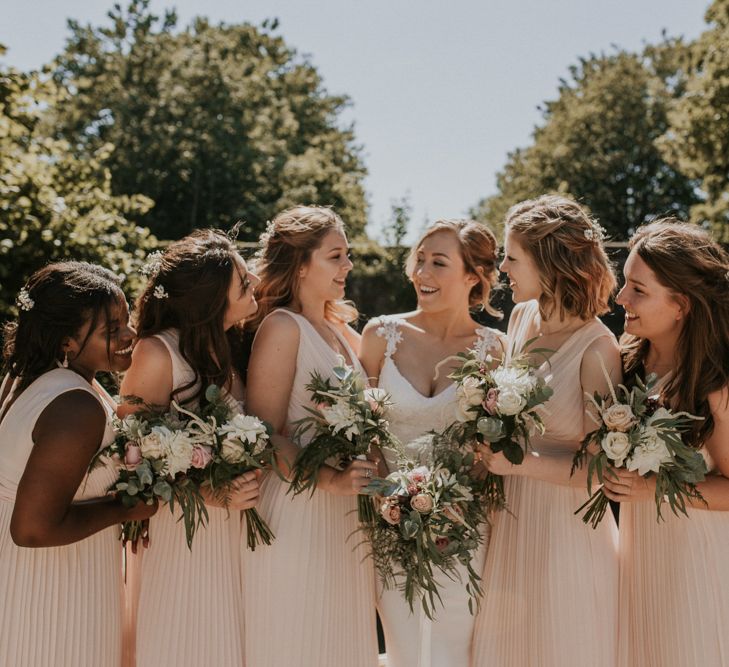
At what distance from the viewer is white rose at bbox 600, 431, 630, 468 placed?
363 cm

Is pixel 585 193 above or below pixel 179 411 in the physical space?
above

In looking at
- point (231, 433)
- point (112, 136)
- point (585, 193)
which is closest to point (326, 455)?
point (231, 433)

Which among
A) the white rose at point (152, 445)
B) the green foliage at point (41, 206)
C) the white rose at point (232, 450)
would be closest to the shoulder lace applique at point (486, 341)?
the white rose at point (232, 450)

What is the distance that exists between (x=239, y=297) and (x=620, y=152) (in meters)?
29.7

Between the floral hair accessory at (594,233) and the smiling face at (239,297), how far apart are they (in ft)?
5.86

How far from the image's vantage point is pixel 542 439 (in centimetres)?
432

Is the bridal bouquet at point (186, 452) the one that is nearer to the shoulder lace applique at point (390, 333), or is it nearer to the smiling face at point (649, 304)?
the shoulder lace applique at point (390, 333)

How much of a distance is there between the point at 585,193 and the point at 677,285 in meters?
28.5

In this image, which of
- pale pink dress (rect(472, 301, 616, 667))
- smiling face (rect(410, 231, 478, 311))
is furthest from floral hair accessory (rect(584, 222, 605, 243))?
smiling face (rect(410, 231, 478, 311))

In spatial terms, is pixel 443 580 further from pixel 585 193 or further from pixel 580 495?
pixel 585 193

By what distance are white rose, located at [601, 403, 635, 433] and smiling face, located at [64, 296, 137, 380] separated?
216 centimetres

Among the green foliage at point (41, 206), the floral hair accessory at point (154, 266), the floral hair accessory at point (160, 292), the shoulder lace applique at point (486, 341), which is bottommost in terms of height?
the shoulder lace applique at point (486, 341)

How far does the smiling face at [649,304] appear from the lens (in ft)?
13.2

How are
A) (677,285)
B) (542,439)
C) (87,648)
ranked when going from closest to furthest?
(87,648), (677,285), (542,439)
